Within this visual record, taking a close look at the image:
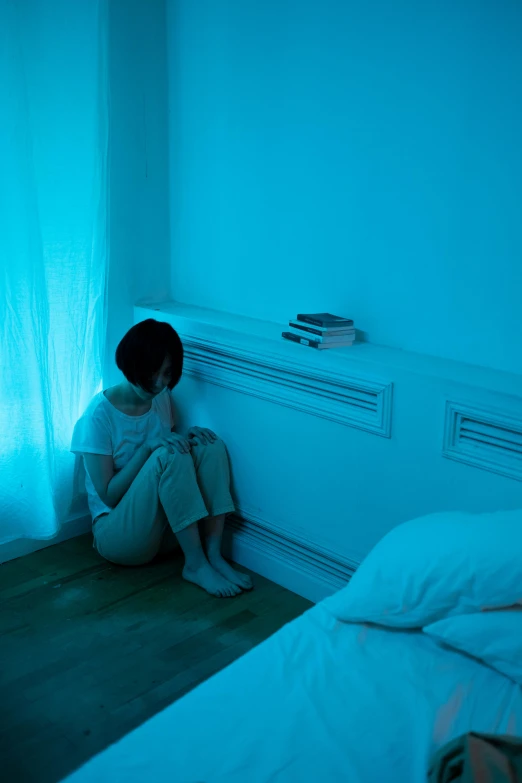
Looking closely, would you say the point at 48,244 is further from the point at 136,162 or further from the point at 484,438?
the point at 484,438

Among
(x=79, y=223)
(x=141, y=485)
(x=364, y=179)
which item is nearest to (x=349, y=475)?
(x=141, y=485)

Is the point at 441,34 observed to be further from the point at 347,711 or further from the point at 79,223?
Answer: the point at 347,711

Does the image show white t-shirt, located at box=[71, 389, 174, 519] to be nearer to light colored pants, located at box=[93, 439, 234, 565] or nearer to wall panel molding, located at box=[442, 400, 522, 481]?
light colored pants, located at box=[93, 439, 234, 565]

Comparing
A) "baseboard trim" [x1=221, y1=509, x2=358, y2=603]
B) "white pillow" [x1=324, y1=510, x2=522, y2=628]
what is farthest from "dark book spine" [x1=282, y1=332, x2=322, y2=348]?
"white pillow" [x1=324, y1=510, x2=522, y2=628]

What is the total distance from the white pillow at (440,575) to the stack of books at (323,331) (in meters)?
0.74

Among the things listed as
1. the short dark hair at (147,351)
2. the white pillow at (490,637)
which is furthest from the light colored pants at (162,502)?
the white pillow at (490,637)

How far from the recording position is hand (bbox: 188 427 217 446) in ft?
8.66

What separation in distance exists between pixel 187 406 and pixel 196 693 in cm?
148

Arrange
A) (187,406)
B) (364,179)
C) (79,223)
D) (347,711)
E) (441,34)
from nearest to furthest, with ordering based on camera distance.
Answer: (347,711), (441,34), (364,179), (79,223), (187,406)

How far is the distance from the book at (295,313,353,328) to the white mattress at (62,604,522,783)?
0.97 metres

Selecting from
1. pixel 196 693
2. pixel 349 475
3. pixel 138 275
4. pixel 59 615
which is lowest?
pixel 59 615

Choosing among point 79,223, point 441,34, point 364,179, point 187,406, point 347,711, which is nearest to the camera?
point 347,711

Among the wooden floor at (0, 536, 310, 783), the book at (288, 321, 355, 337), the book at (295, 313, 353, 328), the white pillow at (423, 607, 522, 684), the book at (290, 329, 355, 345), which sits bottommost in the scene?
the wooden floor at (0, 536, 310, 783)

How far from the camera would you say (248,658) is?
61.1 inches
